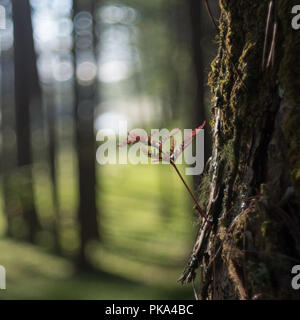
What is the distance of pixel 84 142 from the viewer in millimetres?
9664

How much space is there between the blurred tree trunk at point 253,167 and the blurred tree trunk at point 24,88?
1091 cm

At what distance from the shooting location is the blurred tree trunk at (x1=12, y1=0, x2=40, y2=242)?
11664 millimetres

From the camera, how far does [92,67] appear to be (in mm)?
11062

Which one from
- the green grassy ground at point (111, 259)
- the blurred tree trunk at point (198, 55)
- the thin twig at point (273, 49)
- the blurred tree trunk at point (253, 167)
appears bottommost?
the green grassy ground at point (111, 259)

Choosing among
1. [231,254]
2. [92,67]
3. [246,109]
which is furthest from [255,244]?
[92,67]

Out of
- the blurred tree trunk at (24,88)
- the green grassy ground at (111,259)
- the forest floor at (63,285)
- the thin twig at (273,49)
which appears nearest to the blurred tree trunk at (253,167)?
the thin twig at (273,49)

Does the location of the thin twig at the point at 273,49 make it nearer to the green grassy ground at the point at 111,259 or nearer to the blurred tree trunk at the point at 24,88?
the green grassy ground at the point at 111,259

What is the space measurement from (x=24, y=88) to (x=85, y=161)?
4.31m

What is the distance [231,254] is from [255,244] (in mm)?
103

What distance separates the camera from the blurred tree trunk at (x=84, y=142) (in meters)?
9.70

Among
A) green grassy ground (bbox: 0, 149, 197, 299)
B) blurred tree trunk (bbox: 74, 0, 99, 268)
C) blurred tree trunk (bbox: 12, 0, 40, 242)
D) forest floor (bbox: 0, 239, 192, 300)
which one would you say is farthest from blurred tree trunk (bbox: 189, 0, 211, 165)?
blurred tree trunk (bbox: 12, 0, 40, 242)

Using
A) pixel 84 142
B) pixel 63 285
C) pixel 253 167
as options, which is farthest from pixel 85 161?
pixel 253 167

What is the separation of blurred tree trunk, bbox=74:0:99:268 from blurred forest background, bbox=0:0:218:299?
0.09 ft
